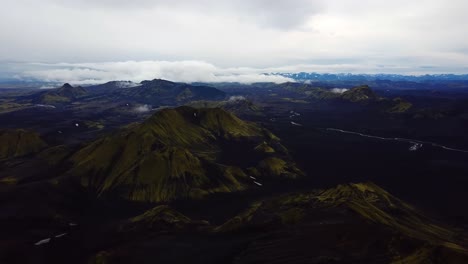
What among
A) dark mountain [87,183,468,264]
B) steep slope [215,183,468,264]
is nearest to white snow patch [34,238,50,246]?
dark mountain [87,183,468,264]

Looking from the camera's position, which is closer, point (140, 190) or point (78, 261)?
point (78, 261)

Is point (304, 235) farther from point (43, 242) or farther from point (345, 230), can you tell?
point (43, 242)

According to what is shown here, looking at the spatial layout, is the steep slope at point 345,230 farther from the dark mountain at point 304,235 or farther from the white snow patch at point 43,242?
the white snow patch at point 43,242

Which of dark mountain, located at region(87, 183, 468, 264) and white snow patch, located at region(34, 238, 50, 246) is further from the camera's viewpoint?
white snow patch, located at region(34, 238, 50, 246)

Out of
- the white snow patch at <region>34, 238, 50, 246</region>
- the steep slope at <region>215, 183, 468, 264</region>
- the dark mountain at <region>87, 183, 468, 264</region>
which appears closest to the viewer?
the steep slope at <region>215, 183, 468, 264</region>

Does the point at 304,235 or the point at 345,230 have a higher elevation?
the point at 345,230

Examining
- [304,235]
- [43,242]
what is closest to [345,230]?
[304,235]

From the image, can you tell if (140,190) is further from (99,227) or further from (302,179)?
(302,179)

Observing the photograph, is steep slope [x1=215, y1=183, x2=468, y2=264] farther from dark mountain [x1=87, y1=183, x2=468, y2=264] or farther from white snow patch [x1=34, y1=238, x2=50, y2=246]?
white snow patch [x1=34, y1=238, x2=50, y2=246]

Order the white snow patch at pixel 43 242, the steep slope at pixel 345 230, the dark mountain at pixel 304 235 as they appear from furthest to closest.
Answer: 1. the white snow patch at pixel 43 242
2. the dark mountain at pixel 304 235
3. the steep slope at pixel 345 230

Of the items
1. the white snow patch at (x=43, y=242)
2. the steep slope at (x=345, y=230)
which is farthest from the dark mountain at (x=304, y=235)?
the white snow patch at (x=43, y=242)

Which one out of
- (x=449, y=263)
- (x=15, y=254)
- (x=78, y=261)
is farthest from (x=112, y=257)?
(x=449, y=263)
